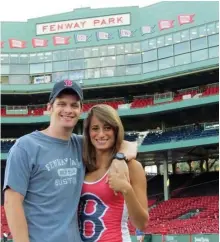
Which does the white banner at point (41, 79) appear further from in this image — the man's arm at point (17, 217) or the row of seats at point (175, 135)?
the man's arm at point (17, 217)

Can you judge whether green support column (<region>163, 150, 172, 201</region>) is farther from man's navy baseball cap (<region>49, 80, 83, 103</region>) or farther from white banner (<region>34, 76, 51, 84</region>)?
man's navy baseball cap (<region>49, 80, 83, 103</region>)

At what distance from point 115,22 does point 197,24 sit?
686 cm

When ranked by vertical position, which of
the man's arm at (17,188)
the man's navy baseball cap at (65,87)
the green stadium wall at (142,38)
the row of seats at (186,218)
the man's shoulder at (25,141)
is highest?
the green stadium wall at (142,38)

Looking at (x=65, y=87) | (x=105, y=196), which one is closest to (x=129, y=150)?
(x=105, y=196)

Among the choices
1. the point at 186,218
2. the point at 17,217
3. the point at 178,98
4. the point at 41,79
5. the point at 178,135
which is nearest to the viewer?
the point at 17,217

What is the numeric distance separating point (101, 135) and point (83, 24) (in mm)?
35514

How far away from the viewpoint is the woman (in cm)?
337

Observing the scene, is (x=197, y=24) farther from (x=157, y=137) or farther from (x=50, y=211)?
(x=50, y=211)

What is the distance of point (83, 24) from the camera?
3803 centimetres

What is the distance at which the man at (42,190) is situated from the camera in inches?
125

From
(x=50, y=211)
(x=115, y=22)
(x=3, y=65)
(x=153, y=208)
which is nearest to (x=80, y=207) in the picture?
(x=50, y=211)

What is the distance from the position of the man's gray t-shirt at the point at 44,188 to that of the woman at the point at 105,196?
0.10 meters

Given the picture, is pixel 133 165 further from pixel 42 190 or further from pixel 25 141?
pixel 25 141

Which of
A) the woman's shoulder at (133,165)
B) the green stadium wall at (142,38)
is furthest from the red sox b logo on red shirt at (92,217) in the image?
the green stadium wall at (142,38)
